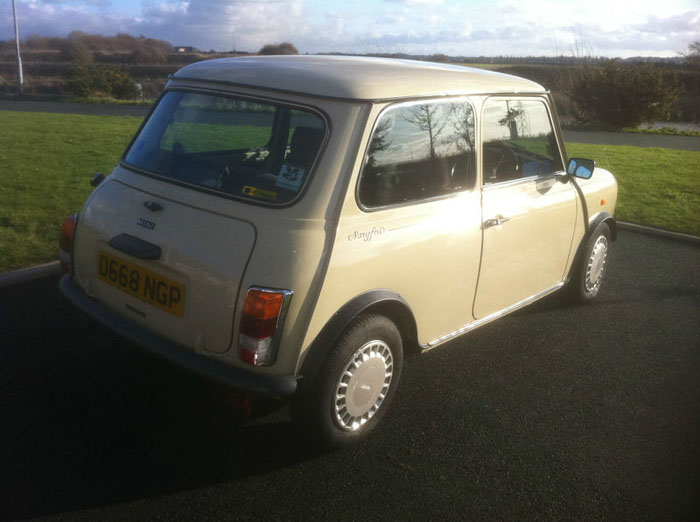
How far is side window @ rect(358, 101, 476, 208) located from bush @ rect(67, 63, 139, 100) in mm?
Answer: 28627

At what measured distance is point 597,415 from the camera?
12.9 ft

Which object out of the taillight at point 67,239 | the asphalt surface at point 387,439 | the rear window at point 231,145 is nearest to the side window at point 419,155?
the rear window at point 231,145

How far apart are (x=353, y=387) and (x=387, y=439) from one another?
45 cm

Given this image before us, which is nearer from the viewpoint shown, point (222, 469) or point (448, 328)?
point (222, 469)

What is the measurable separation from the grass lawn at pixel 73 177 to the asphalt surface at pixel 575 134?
95.9 inches

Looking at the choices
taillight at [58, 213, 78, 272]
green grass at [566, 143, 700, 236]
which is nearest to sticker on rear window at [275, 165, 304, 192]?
taillight at [58, 213, 78, 272]

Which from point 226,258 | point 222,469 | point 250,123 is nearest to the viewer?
point 226,258

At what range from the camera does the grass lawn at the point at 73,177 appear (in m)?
6.74

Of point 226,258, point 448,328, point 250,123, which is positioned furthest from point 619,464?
point 250,123

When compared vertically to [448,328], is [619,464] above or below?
below

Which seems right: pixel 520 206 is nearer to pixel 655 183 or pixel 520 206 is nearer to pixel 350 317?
pixel 350 317

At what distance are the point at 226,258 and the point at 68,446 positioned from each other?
1319mm

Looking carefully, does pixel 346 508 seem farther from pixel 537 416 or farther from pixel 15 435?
pixel 15 435

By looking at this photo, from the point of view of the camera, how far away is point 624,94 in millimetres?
22688
